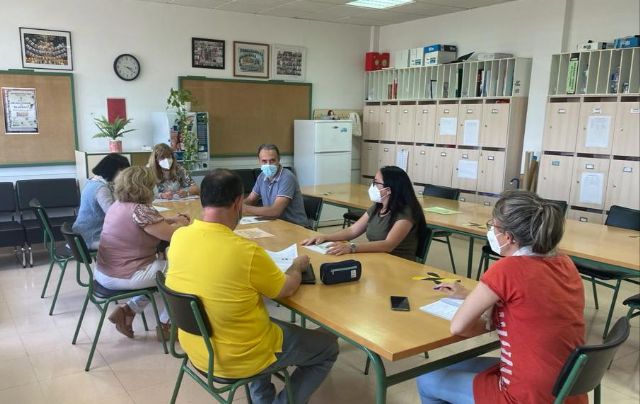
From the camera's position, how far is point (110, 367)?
3.19 meters

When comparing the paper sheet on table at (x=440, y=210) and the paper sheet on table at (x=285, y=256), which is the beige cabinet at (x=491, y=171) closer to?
the paper sheet on table at (x=440, y=210)

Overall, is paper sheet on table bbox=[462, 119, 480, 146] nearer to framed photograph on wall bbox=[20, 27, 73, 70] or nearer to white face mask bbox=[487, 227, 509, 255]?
white face mask bbox=[487, 227, 509, 255]

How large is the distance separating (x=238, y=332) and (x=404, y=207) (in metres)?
1.53

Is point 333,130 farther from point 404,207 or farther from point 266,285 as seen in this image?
point 266,285

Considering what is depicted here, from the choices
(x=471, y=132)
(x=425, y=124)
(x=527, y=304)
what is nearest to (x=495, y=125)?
(x=471, y=132)

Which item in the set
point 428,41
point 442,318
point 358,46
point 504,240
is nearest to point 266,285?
point 442,318

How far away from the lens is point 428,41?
24.4 feet

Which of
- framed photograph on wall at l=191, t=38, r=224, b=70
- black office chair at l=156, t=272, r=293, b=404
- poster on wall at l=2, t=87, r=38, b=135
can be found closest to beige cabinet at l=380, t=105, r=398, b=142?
framed photograph on wall at l=191, t=38, r=224, b=70

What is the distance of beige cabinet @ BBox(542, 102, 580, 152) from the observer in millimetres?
5488

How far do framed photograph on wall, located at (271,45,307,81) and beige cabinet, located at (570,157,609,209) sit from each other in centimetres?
403

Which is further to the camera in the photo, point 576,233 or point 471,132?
point 471,132

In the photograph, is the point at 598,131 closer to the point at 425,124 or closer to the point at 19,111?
the point at 425,124

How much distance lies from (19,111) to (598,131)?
6292 millimetres

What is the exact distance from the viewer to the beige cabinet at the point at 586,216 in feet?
17.6
